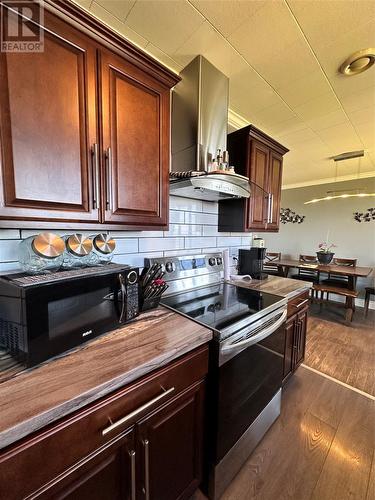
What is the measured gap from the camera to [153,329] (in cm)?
103

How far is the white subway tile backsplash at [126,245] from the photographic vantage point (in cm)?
139

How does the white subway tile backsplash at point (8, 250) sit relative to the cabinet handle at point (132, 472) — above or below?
above

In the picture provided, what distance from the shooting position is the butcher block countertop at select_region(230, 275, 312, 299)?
5.61 ft

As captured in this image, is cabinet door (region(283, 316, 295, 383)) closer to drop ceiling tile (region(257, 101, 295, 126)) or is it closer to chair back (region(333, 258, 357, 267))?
drop ceiling tile (region(257, 101, 295, 126))

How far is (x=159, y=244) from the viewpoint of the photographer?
1.61 m

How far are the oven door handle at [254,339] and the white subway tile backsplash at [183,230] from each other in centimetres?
91

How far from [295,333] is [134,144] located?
1.89 metres

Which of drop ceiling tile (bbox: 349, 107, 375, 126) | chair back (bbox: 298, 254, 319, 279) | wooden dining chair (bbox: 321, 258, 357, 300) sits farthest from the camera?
chair back (bbox: 298, 254, 319, 279)

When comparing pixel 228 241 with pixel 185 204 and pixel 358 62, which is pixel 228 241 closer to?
pixel 185 204

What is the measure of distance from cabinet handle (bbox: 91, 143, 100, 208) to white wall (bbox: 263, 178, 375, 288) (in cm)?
513

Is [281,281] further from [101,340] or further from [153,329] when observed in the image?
[101,340]

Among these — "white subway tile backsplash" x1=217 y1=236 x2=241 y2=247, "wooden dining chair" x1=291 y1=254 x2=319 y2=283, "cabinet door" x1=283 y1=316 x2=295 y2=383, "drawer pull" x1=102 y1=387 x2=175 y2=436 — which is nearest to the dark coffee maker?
"white subway tile backsplash" x1=217 y1=236 x2=241 y2=247

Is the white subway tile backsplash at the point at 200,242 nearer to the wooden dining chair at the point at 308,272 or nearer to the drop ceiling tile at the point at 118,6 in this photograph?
the drop ceiling tile at the point at 118,6

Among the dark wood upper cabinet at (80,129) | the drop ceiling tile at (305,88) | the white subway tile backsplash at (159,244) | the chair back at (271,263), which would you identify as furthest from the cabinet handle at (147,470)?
the chair back at (271,263)
